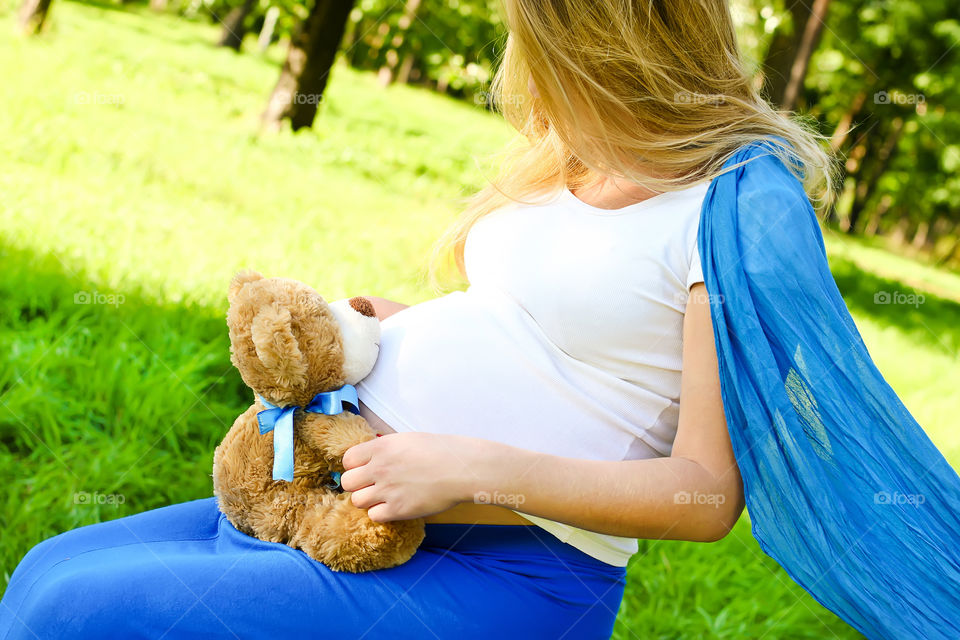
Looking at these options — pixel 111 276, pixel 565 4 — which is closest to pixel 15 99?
pixel 111 276

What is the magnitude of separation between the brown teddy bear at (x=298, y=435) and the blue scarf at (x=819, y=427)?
58 cm

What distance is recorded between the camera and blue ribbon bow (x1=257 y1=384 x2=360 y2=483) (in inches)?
51.4

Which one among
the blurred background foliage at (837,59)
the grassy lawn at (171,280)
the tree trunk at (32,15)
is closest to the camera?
the grassy lawn at (171,280)

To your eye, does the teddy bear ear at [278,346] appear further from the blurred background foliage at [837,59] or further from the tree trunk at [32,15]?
the tree trunk at [32,15]

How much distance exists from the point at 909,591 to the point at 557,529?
56cm

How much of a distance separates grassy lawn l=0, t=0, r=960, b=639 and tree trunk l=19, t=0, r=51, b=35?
3.35 ft

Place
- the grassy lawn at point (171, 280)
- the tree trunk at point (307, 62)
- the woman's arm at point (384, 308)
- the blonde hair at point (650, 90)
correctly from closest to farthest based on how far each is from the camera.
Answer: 1. the blonde hair at point (650, 90)
2. the woman's arm at point (384, 308)
3. the grassy lawn at point (171, 280)
4. the tree trunk at point (307, 62)

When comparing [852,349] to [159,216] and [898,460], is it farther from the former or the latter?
[159,216]

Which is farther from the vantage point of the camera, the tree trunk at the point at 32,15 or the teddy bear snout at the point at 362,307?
the tree trunk at the point at 32,15

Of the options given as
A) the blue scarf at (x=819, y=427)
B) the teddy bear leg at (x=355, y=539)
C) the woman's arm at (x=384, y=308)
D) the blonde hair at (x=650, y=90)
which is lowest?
the teddy bear leg at (x=355, y=539)

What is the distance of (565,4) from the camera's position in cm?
142

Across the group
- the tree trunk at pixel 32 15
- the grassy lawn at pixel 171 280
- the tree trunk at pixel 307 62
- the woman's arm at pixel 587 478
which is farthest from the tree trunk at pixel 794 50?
the tree trunk at pixel 32 15

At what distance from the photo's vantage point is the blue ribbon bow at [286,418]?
1305 millimetres

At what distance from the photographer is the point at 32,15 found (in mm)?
9547
